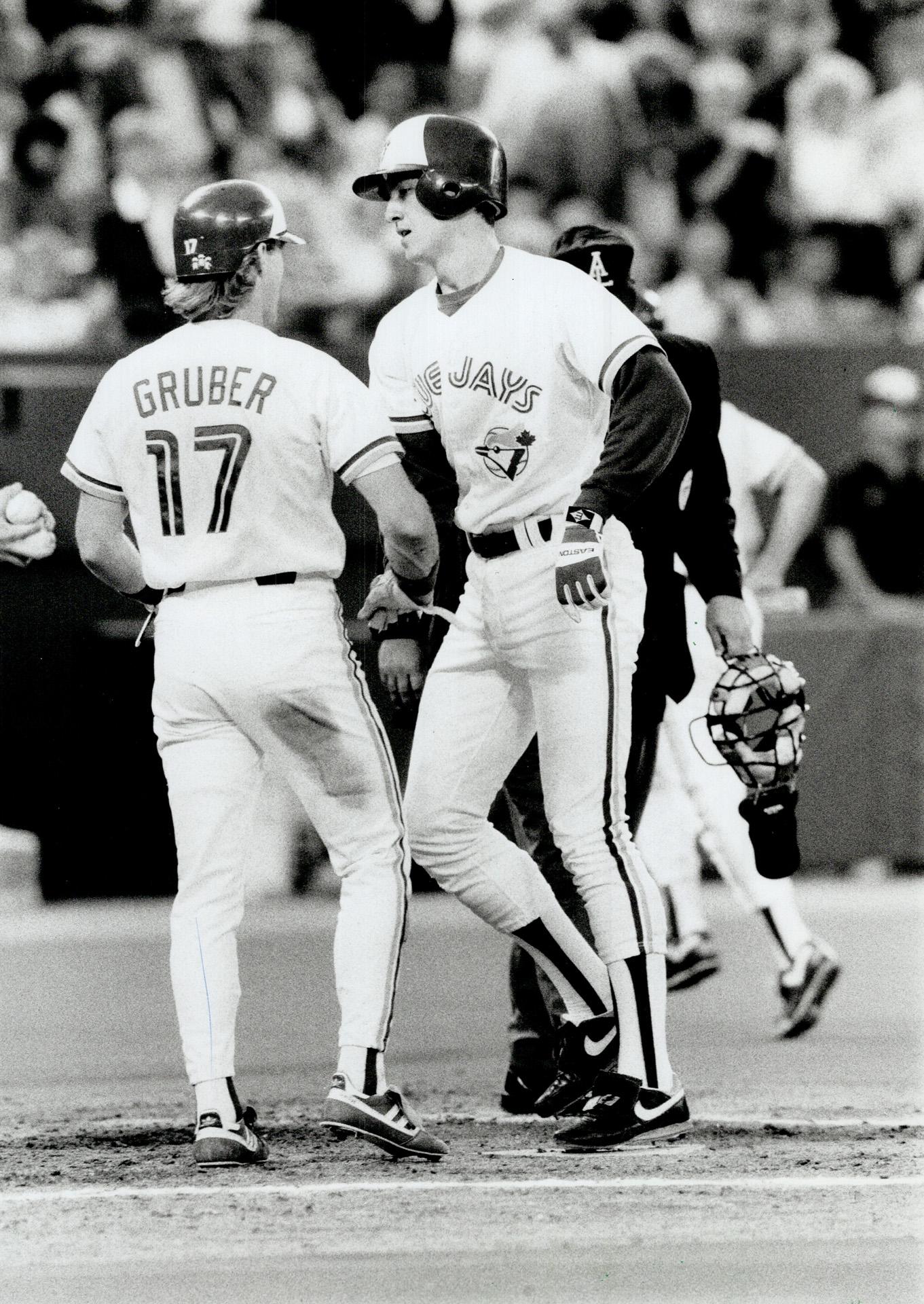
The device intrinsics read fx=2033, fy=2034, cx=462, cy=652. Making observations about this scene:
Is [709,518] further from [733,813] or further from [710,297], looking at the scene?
[710,297]

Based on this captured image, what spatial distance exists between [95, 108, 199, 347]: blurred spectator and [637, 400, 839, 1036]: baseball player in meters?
2.53

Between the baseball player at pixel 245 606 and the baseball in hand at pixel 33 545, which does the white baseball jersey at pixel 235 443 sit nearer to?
the baseball player at pixel 245 606

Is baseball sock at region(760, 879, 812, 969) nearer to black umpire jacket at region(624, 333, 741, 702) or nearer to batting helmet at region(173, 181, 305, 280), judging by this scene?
black umpire jacket at region(624, 333, 741, 702)

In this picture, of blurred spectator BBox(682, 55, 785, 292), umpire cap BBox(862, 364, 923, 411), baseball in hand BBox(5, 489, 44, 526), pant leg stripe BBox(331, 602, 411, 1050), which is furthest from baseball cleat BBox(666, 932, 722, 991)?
blurred spectator BBox(682, 55, 785, 292)

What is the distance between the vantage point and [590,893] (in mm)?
4590

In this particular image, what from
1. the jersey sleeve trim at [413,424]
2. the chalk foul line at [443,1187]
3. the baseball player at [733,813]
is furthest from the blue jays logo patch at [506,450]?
the baseball player at [733,813]

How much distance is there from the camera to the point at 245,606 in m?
4.31

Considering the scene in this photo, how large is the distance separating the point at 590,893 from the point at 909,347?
556 centimetres

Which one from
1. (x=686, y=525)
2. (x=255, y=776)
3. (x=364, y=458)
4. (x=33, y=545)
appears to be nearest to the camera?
(x=364, y=458)

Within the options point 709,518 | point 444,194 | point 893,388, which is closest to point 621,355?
point 444,194

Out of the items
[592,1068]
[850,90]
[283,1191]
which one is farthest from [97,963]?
[850,90]

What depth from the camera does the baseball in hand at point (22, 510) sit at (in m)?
4.76

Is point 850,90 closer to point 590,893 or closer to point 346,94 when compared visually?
point 346,94

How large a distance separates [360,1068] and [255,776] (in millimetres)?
669
